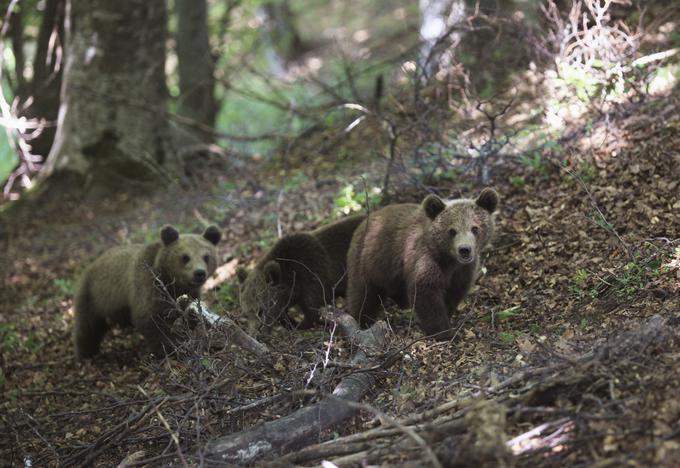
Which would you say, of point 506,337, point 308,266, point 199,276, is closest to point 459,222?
point 506,337

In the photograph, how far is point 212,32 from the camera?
759 inches

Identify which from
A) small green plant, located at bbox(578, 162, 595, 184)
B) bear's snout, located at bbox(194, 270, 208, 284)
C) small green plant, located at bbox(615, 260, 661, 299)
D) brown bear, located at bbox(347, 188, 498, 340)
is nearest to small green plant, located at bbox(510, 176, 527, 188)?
small green plant, located at bbox(578, 162, 595, 184)

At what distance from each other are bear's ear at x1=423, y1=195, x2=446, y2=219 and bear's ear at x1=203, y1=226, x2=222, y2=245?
2835mm

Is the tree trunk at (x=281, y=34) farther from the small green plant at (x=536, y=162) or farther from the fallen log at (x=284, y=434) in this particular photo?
the fallen log at (x=284, y=434)

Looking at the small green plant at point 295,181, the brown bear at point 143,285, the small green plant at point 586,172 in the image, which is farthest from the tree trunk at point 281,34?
the small green plant at point 586,172

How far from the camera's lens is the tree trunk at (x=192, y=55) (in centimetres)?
1616

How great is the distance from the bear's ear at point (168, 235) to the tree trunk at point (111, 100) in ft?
18.2

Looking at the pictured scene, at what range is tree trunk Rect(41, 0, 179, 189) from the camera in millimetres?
13984

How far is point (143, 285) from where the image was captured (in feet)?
28.4

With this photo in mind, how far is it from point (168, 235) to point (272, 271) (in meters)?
1.31

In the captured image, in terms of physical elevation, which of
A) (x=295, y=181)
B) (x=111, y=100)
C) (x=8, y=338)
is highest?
(x=111, y=100)

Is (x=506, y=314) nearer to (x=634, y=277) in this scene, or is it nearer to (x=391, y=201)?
(x=634, y=277)

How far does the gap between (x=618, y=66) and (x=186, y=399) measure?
6682mm

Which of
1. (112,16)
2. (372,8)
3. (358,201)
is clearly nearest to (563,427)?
(358,201)
